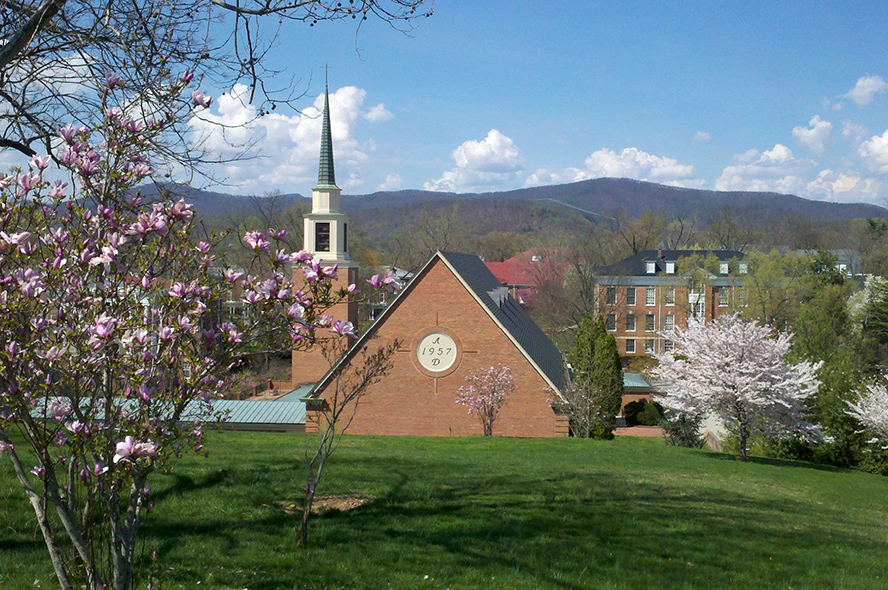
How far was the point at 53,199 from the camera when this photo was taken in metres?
4.74

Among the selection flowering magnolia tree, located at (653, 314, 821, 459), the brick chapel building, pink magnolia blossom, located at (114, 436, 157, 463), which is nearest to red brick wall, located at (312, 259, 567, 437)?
the brick chapel building

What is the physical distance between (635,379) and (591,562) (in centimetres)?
4052

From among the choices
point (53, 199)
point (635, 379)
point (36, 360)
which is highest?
point (53, 199)

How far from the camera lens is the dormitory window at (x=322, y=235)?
41.3 metres

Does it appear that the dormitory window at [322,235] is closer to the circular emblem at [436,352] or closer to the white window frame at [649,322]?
the circular emblem at [436,352]

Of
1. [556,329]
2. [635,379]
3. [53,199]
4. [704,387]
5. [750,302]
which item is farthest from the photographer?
[556,329]

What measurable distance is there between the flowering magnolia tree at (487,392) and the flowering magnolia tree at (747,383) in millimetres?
6962

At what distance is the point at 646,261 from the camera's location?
62.8 m

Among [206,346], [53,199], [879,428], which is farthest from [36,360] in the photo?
[879,428]

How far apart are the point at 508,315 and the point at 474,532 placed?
23.6m

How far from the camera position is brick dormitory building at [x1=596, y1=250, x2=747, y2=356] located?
57625 mm

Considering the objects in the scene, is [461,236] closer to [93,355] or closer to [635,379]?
[635,379]

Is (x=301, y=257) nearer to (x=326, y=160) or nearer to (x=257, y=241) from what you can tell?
(x=257, y=241)

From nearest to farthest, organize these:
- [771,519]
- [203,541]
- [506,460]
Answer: [203,541] < [771,519] < [506,460]
